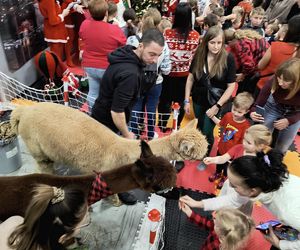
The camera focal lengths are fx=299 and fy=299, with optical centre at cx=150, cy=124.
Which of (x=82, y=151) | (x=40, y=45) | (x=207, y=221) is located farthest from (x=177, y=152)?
(x=40, y=45)

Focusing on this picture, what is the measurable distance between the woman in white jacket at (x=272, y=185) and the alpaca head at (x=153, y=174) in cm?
47

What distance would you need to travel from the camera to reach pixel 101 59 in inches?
149

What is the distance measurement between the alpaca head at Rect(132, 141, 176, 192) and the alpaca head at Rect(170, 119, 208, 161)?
0.45 m

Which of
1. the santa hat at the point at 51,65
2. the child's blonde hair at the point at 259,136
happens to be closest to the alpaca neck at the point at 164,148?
the child's blonde hair at the point at 259,136

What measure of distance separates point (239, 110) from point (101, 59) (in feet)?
5.96

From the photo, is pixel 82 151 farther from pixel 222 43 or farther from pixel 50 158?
pixel 222 43

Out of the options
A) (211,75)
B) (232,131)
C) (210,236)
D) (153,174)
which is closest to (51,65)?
(211,75)

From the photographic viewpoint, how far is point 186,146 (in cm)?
254

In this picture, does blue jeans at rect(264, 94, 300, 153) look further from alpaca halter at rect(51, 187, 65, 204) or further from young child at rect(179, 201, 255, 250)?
alpaca halter at rect(51, 187, 65, 204)

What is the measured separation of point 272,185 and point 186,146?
76 centimetres

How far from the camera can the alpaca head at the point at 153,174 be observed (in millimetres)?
2076

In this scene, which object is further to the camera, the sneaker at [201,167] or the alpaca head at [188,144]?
the sneaker at [201,167]

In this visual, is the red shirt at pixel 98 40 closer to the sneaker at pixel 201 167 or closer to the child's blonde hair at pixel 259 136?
the sneaker at pixel 201 167

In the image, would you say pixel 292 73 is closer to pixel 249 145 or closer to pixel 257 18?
pixel 249 145
